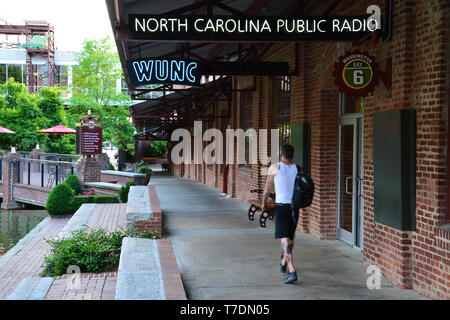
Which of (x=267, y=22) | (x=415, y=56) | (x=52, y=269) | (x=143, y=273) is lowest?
(x=52, y=269)

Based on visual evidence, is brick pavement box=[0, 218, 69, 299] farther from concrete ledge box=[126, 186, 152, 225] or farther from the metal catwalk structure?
the metal catwalk structure

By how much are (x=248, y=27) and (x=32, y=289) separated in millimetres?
4399

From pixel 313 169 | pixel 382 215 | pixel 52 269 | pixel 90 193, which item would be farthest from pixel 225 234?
pixel 90 193

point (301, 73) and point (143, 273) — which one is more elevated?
point (301, 73)

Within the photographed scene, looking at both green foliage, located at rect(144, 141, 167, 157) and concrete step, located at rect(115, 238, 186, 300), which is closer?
concrete step, located at rect(115, 238, 186, 300)

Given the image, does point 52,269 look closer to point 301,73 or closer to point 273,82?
point 301,73

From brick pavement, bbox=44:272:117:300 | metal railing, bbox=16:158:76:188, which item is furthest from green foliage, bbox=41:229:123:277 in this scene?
metal railing, bbox=16:158:76:188

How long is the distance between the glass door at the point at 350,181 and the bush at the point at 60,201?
1213cm

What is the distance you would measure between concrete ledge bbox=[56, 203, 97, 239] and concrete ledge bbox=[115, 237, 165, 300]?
3.01 meters

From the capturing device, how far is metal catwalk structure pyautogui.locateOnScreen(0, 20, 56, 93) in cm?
5019

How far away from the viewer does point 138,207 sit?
9961mm

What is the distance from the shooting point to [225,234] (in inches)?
403
